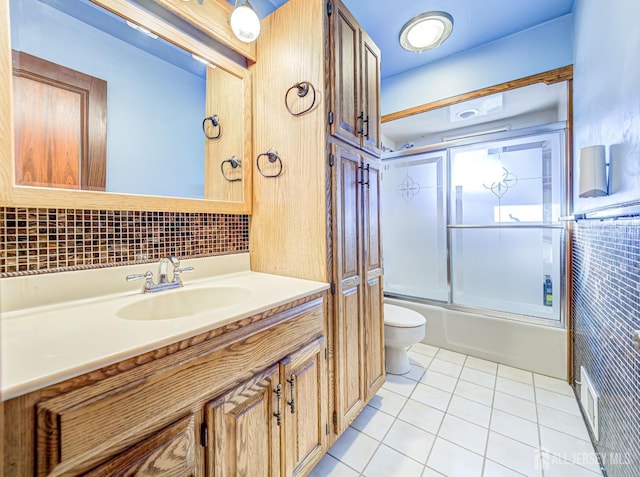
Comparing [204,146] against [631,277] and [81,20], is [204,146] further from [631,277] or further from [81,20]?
[631,277]

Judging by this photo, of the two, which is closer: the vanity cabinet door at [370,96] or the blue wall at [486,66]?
the vanity cabinet door at [370,96]

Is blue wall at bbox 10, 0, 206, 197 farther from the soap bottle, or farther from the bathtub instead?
the soap bottle

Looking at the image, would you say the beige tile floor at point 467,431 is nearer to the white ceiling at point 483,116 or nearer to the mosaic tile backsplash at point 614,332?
the mosaic tile backsplash at point 614,332

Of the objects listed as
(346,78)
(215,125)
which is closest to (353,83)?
(346,78)

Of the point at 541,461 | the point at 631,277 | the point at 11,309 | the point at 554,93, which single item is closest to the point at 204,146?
the point at 11,309

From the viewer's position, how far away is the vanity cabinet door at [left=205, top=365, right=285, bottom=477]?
0.72 metres

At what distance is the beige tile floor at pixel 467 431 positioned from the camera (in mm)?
1188

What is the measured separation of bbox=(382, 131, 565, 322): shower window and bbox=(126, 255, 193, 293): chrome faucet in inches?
93.1

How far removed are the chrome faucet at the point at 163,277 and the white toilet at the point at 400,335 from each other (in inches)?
54.0

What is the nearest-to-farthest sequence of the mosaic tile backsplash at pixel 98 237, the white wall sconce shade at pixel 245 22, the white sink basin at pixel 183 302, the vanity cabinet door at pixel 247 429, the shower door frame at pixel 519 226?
the vanity cabinet door at pixel 247 429 < the mosaic tile backsplash at pixel 98 237 < the white sink basin at pixel 183 302 < the white wall sconce shade at pixel 245 22 < the shower door frame at pixel 519 226

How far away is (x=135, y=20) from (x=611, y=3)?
6.46 feet

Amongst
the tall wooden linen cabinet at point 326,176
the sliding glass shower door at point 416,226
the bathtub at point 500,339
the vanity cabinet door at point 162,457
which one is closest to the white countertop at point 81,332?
the vanity cabinet door at point 162,457

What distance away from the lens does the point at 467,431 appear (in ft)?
4.56

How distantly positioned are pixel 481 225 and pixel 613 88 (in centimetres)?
155
